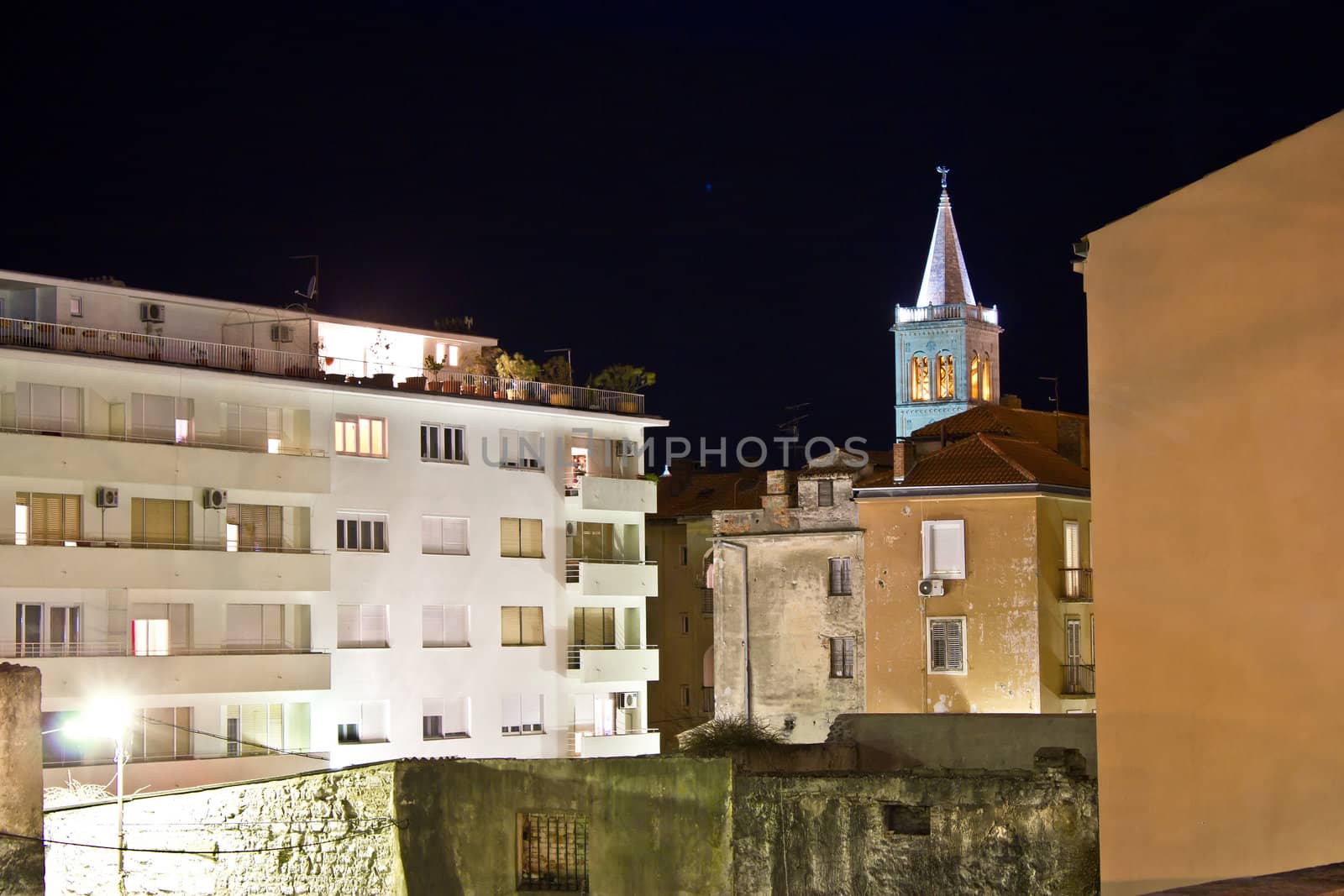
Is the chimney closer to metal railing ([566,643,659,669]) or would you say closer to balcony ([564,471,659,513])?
balcony ([564,471,659,513])

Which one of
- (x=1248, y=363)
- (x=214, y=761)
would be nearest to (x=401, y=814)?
(x=214, y=761)

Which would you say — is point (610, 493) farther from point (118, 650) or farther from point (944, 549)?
point (118, 650)

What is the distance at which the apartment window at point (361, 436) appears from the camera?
40.3m

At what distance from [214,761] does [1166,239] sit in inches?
1048

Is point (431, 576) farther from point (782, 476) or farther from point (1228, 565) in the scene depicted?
point (1228, 565)

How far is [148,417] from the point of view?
3647cm

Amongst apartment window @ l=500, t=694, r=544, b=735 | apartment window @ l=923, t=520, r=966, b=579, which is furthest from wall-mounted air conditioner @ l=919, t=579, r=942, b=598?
apartment window @ l=500, t=694, r=544, b=735

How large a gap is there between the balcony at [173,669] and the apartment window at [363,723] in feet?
3.56

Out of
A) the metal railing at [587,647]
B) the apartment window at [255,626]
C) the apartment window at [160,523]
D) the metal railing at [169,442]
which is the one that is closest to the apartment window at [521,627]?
the metal railing at [587,647]

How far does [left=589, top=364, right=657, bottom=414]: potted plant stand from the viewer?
4750cm

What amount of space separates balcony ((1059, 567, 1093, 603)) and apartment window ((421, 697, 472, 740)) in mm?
14604

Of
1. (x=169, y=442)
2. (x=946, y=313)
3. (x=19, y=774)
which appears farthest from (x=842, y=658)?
(x=946, y=313)

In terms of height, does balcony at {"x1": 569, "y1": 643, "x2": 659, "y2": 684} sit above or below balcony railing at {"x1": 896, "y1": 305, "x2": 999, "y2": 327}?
below

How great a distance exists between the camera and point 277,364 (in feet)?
131
